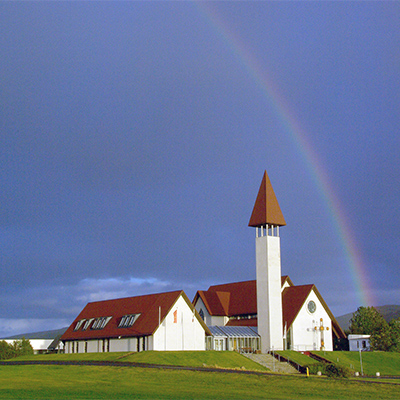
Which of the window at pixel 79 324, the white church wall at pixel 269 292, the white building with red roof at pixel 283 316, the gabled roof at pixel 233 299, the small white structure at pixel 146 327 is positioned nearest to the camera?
the small white structure at pixel 146 327

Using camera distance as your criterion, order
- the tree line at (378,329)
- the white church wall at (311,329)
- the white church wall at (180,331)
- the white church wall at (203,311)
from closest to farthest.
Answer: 1. the white church wall at (180,331)
2. the white church wall at (311,329)
3. the tree line at (378,329)
4. the white church wall at (203,311)

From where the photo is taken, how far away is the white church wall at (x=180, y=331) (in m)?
62.8

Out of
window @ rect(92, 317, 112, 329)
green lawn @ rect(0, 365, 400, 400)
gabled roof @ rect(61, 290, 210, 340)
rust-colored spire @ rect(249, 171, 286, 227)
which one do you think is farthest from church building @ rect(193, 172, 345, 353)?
green lawn @ rect(0, 365, 400, 400)

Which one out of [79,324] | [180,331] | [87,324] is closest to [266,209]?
[180,331]

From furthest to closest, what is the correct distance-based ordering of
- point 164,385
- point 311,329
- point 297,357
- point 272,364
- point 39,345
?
point 39,345, point 311,329, point 297,357, point 272,364, point 164,385

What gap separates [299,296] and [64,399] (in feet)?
173

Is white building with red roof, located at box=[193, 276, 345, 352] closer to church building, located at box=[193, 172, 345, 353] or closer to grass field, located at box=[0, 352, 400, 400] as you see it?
church building, located at box=[193, 172, 345, 353]

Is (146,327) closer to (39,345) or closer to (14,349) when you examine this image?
(14,349)

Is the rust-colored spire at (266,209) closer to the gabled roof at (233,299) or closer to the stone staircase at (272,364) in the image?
the gabled roof at (233,299)

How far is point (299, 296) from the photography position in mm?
76500

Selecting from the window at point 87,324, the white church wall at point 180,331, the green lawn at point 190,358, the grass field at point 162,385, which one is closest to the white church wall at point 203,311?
the white church wall at point 180,331

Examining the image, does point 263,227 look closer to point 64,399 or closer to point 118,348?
point 118,348

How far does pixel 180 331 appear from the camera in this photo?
2537 inches

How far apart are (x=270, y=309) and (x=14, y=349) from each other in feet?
118
